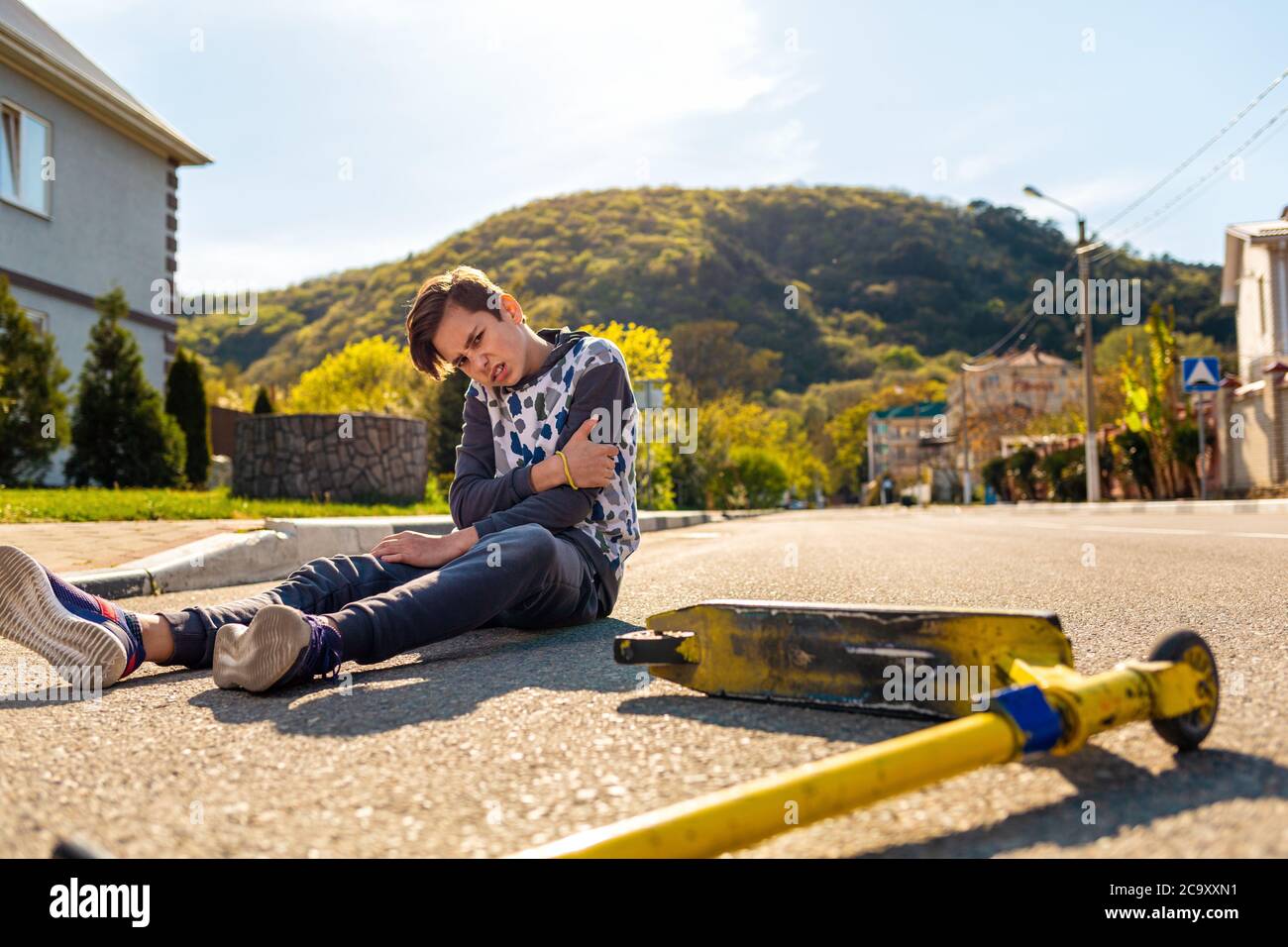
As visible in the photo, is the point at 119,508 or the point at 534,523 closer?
the point at 534,523

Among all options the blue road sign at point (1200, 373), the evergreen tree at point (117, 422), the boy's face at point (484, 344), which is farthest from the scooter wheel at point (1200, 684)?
the blue road sign at point (1200, 373)

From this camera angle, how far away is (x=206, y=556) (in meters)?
5.19

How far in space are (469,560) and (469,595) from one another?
126mm

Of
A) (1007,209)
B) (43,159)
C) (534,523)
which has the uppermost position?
(1007,209)

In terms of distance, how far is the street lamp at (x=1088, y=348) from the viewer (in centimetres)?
2388

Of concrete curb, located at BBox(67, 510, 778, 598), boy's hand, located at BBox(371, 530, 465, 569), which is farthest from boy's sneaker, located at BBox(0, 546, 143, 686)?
concrete curb, located at BBox(67, 510, 778, 598)

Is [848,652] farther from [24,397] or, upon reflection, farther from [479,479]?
[24,397]

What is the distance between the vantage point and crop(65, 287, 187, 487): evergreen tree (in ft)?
37.6

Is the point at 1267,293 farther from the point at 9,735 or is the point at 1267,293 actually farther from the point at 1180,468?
the point at 9,735

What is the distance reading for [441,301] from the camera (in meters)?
2.85

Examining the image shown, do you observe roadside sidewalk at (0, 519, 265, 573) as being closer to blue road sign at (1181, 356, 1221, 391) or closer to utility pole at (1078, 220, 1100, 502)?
blue road sign at (1181, 356, 1221, 391)

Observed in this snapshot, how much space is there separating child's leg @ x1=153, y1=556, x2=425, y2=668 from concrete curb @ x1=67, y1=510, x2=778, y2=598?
7.38 feet
